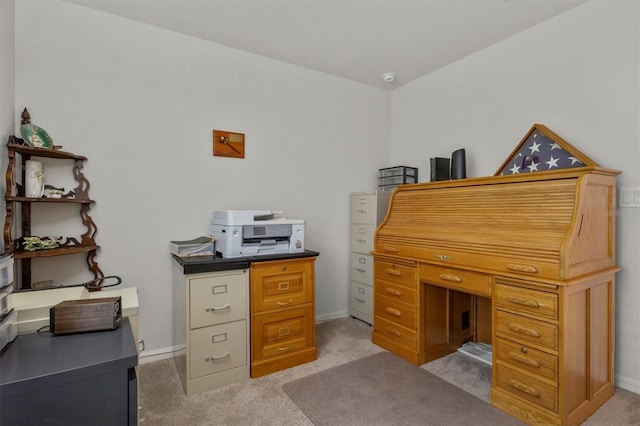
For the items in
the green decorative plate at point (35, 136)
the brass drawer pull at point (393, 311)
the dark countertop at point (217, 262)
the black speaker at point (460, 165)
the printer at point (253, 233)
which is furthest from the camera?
the black speaker at point (460, 165)

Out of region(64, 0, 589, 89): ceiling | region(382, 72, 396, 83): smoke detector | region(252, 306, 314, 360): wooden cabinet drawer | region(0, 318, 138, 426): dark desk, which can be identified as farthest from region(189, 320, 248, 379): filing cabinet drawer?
region(382, 72, 396, 83): smoke detector

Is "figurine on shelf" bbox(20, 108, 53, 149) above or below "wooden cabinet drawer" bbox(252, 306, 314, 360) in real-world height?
above

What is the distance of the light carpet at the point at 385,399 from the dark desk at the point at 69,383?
4.02 feet

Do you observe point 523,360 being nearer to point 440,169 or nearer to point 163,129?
point 440,169

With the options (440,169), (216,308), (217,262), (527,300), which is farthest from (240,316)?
(440,169)

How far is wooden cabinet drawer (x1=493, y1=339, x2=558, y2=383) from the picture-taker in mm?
1784

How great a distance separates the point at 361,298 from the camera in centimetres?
354

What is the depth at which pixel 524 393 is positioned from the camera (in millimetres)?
1901

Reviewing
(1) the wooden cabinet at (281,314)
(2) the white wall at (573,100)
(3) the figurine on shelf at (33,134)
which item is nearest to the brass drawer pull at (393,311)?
(1) the wooden cabinet at (281,314)

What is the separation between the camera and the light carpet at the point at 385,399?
6.27 feet

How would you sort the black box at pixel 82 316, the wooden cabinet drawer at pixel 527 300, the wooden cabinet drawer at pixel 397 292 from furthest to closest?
the wooden cabinet drawer at pixel 397 292 < the wooden cabinet drawer at pixel 527 300 < the black box at pixel 82 316

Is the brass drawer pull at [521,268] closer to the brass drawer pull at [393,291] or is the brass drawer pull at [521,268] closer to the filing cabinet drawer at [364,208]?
the brass drawer pull at [393,291]

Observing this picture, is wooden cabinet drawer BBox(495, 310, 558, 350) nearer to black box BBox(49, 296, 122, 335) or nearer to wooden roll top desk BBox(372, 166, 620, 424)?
wooden roll top desk BBox(372, 166, 620, 424)

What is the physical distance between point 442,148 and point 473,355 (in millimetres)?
1937
